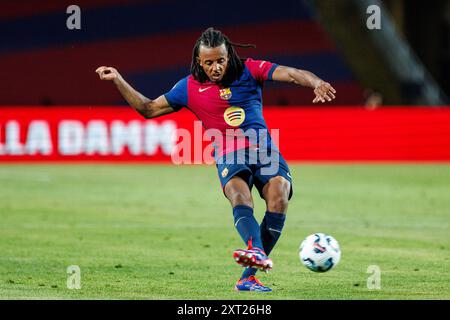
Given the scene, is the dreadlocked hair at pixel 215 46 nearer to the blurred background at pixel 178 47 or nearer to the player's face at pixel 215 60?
the player's face at pixel 215 60

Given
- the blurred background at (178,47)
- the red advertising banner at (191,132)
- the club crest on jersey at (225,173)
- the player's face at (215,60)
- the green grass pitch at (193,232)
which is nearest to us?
the player's face at (215,60)

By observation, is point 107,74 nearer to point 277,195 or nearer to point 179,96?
point 179,96

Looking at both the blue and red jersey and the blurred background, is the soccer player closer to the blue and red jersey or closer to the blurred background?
the blue and red jersey

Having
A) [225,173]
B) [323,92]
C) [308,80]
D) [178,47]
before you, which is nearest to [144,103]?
[225,173]

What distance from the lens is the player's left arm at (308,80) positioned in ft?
28.4

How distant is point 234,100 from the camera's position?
9.22 meters

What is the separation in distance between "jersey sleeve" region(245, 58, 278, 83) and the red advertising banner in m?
16.2

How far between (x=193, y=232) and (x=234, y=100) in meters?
5.40

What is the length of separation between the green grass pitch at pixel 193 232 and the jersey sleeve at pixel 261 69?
71.3 inches

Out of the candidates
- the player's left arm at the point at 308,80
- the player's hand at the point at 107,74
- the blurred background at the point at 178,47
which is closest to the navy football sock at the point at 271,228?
the player's left arm at the point at 308,80

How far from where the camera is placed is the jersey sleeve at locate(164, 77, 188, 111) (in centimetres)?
941

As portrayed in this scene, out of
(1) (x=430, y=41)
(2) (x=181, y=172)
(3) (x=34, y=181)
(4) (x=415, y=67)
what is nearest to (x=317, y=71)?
(4) (x=415, y=67)

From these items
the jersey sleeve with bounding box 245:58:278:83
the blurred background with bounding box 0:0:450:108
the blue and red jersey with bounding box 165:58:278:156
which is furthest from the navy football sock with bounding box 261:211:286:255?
the blurred background with bounding box 0:0:450:108
